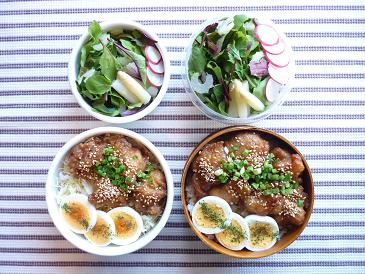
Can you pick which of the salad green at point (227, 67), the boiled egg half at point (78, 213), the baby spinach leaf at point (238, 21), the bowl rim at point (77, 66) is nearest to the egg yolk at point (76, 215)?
the boiled egg half at point (78, 213)

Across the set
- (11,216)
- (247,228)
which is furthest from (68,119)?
(247,228)

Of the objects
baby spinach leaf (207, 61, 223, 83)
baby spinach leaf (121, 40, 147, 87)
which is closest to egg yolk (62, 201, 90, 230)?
baby spinach leaf (121, 40, 147, 87)

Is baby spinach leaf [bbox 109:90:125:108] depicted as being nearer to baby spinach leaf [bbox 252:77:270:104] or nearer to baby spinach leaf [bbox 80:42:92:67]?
baby spinach leaf [bbox 80:42:92:67]

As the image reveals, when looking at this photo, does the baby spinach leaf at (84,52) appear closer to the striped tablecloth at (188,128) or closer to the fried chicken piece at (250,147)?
Answer: the striped tablecloth at (188,128)

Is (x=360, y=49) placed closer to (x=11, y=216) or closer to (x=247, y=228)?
(x=247, y=228)

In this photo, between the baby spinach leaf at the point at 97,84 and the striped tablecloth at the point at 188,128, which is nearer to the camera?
the baby spinach leaf at the point at 97,84

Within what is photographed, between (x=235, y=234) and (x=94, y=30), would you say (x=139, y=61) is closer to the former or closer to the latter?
(x=94, y=30)
